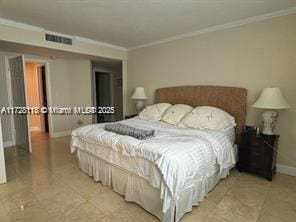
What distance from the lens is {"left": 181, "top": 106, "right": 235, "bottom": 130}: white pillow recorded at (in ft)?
8.98

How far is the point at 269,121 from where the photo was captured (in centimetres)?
264

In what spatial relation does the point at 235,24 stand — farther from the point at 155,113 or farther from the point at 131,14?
the point at 155,113

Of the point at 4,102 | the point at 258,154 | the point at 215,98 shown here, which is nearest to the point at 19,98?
the point at 4,102

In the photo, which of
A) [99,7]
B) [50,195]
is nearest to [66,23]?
[99,7]

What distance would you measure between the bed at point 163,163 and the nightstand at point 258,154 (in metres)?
0.19

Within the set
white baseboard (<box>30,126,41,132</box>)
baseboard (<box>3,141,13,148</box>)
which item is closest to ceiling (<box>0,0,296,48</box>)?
baseboard (<box>3,141,13,148</box>)

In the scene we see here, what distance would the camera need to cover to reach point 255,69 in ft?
9.68

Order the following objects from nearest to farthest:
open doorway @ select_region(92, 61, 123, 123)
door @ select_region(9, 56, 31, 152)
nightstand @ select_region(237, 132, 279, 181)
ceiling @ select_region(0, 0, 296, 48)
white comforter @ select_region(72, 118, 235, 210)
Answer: white comforter @ select_region(72, 118, 235, 210) < ceiling @ select_region(0, 0, 296, 48) < nightstand @ select_region(237, 132, 279, 181) < door @ select_region(9, 56, 31, 152) < open doorway @ select_region(92, 61, 123, 123)

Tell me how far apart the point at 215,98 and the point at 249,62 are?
0.79 m

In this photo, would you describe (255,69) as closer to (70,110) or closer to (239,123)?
(239,123)

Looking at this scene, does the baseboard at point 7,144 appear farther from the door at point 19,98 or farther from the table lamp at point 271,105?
the table lamp at point 271,105

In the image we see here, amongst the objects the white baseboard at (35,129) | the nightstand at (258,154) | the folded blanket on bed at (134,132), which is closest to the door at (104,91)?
the white baseboard at (35,129)

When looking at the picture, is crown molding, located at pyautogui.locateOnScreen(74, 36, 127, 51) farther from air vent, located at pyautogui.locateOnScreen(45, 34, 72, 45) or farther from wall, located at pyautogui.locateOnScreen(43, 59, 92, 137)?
wall, located at pyautogui.locateOnScreen(43, 59, 92, 137)

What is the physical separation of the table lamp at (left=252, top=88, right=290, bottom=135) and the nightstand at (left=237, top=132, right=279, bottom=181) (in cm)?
15
